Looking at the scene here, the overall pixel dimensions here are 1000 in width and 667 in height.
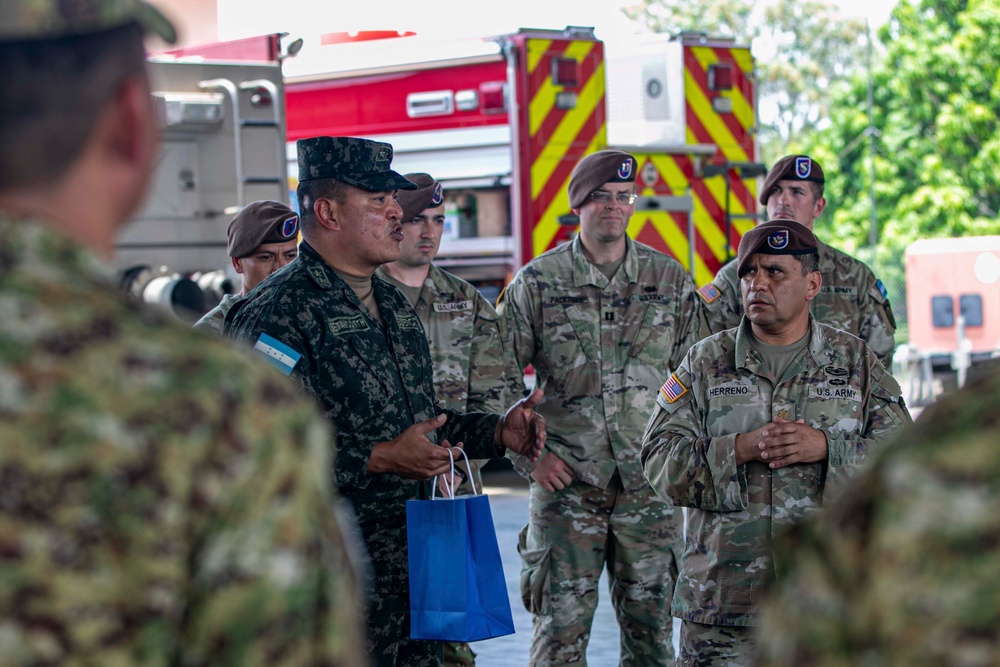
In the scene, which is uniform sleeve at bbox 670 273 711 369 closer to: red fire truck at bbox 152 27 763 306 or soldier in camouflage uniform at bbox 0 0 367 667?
red fire truck at bbox 152 27 763 306

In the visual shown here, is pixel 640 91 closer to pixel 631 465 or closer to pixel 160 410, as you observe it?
pixel 631 465

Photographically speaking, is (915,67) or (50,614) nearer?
(50,614)

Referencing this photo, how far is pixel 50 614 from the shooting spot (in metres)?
1.22

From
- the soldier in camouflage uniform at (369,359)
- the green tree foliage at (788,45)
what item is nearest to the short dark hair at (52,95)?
the soldier in camouflage uniform at (369,359)

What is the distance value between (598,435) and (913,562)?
409 centimetres

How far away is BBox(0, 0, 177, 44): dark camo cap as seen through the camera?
1.27 m

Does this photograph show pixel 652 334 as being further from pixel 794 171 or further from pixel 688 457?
pixel 688 457

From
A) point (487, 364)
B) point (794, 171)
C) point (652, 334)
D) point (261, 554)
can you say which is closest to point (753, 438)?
point (652, 334)

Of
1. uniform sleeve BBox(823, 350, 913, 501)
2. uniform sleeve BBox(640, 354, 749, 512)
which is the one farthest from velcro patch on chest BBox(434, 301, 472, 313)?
uniform sleeve BBox(823, 350, 913, 501)

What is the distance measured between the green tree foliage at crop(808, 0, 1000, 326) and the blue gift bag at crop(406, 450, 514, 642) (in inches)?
823

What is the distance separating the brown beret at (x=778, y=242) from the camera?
4.27 metres

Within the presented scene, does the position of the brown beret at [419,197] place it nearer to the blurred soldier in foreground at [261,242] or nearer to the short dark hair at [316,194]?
the blurred soldier in foreground at [261,242]

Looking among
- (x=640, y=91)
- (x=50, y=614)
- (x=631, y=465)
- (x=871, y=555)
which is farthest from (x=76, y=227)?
(x=640, y=91)

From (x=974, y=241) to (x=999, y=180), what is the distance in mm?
9088
